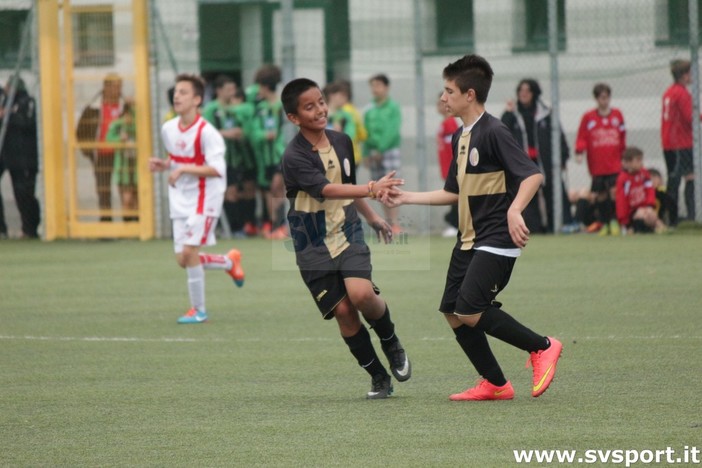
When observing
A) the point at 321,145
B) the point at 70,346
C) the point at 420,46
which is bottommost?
the point at 70,346

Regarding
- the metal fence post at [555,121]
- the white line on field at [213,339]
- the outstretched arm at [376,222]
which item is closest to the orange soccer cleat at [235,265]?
the white line on field at [213,339]

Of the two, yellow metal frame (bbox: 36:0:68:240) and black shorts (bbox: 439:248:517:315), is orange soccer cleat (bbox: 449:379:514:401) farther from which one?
yellow metal frame (bbox: 36:0:68:240)

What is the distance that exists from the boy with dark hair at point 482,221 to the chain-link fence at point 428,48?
11.2 m

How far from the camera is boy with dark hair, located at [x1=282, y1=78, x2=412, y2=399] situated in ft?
23.1

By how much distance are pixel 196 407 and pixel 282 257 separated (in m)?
7.83

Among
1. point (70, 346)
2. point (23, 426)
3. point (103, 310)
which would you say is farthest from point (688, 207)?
point (23, 426)

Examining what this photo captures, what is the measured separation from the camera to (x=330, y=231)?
281 inches

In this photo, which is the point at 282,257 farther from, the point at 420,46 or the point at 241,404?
the point at 241,404

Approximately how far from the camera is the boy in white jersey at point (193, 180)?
11023 mm

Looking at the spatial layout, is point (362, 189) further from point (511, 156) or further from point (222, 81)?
point (222, 81)

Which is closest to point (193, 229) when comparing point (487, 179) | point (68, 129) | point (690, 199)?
point (487, 179)

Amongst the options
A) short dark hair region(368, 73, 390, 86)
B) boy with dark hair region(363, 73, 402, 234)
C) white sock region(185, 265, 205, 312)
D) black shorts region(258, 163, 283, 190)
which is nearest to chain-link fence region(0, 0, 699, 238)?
boy with dark hair region(363, 73, 402, 234)

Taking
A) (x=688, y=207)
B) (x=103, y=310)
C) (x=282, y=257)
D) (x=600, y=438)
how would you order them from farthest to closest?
(x=688, y=207) → (x=282, y=257) → (x=103, y=310) → (x=600, y=438)

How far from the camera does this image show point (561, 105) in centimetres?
1944
